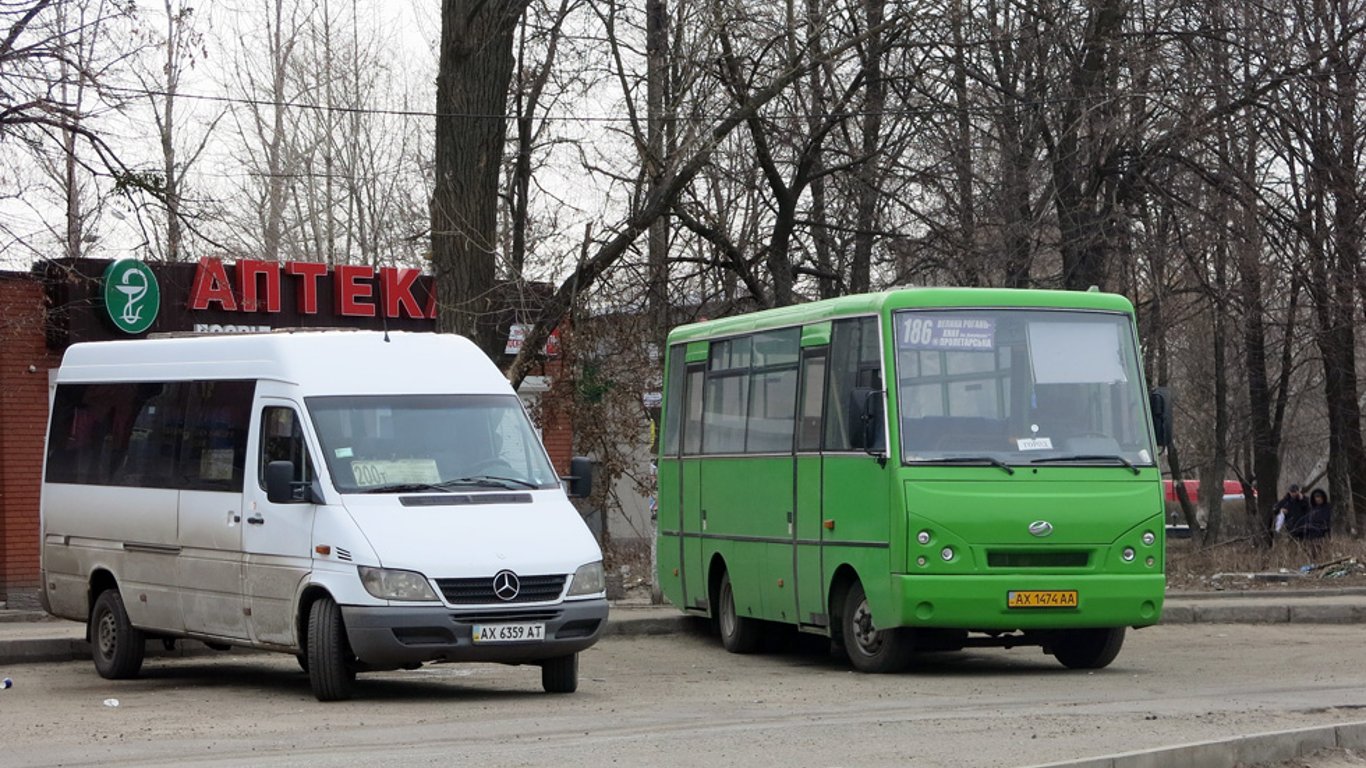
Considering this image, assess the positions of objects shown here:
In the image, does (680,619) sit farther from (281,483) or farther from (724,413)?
(281,483)

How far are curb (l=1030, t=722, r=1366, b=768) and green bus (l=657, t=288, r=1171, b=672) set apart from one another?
13.1 ft

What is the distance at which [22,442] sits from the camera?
2509 centimetres

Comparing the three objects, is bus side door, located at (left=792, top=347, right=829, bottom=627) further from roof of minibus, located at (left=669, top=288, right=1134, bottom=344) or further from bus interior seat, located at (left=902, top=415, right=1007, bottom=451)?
bus interior seat, located at (left=902, top=415, right=1007, bottom=451)

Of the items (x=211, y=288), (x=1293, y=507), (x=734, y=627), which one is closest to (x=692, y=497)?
(x=734, y=627)

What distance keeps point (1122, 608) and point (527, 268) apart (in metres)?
11.7

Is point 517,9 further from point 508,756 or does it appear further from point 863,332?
point 508,756

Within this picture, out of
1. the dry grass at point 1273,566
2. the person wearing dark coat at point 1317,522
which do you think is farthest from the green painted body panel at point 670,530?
the person wearing dark coat at point 1317,522

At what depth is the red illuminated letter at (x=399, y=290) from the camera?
93.1 feet

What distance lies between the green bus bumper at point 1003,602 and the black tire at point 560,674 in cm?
254

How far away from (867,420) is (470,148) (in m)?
7.88

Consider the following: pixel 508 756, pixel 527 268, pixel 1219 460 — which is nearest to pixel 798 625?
pixel 508 756

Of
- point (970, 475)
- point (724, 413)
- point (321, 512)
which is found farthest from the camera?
point (724, 413)

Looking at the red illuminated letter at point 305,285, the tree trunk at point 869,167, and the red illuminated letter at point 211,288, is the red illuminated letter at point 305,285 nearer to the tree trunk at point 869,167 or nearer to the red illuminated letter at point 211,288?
the red illuminated letter at point 211,288

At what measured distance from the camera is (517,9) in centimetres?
2081
